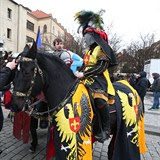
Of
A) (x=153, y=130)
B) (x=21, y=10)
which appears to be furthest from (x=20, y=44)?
(x=153, y=130)

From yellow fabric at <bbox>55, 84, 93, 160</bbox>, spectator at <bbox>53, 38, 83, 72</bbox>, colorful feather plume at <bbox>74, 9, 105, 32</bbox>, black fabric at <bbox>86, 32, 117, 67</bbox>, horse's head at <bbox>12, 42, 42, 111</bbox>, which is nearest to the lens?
horse's head at <bbox>12, 42, 42, 111</bbox>

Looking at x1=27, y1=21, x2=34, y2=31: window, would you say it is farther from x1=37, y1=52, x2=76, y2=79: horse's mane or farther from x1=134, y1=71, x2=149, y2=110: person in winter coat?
x1=37, y1=52, x2=76, y2=79: horse's mane

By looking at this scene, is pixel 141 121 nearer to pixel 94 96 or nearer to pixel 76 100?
pixel 94 96

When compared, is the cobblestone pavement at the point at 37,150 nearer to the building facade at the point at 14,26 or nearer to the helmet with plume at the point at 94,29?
the helmet with plume at the point at 94,29

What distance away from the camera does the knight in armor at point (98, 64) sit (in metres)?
2.78

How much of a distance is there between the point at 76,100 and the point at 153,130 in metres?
4.76

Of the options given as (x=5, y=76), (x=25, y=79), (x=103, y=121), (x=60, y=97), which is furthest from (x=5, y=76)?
(x=103, y=121)

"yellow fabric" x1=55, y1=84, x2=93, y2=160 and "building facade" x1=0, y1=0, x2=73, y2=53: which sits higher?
"building facade" x1=0, y1=0, x2=73, y2=53

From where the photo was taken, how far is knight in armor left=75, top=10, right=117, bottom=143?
9.12ft

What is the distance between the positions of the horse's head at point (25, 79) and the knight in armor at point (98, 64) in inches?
25.9

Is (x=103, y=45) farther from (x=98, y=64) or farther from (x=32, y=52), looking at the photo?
(x=32, y=52)

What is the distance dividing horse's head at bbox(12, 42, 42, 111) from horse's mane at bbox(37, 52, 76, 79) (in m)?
0.16

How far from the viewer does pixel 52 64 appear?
2.63m

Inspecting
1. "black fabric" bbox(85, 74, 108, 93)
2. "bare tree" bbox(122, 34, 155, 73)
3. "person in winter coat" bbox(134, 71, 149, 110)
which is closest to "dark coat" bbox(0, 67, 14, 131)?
"black fabric" bbox(85, 74, 108, 93)
